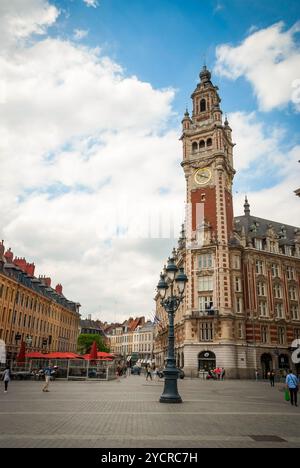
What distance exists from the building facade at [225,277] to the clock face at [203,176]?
17 cm

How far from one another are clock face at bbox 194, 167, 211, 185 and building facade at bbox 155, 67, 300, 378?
0.17m

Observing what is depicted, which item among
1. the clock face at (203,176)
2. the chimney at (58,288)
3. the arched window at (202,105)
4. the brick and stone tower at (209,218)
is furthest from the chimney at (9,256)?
the arched window at (202,105)

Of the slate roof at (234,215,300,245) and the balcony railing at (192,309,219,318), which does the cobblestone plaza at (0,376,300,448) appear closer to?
the balcony railing at (192,309,219,318)

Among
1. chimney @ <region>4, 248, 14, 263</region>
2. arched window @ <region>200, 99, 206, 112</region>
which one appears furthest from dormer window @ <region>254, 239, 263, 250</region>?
chimney @ <region>4, 248, 14, 263</region>

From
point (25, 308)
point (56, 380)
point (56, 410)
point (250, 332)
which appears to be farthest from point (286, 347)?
point (56, 410)

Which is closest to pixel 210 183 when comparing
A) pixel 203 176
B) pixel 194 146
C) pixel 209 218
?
pixel 203 176

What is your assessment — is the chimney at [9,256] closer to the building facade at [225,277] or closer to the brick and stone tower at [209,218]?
the building facade at [225,277]

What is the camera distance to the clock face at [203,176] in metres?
59.7

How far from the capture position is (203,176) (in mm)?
60188

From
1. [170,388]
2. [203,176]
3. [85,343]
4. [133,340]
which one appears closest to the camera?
[170,388]

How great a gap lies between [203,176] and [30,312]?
36233 millimetres

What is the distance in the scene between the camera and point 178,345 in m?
60.4

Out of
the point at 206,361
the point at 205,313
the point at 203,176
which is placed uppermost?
the point at 203,176

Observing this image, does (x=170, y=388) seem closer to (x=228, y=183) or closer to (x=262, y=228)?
(x=228, y=183)
